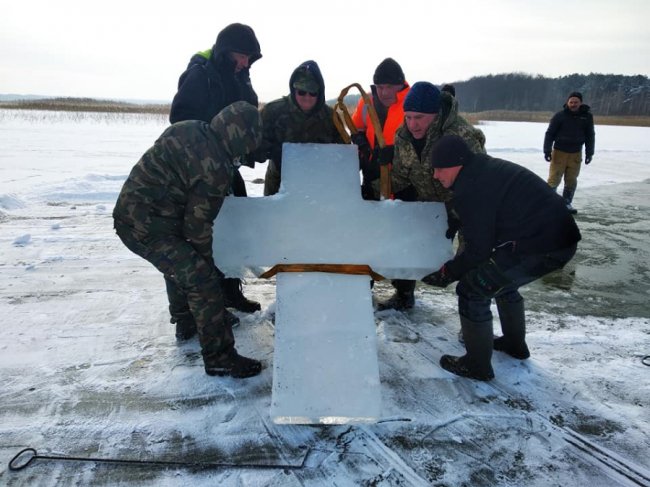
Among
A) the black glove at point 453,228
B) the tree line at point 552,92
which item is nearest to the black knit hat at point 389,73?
the black glove at point 453,228

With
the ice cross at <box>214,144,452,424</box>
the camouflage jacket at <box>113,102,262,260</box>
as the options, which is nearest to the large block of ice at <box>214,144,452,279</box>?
the ice cross at <box>214,144,452,424</box>

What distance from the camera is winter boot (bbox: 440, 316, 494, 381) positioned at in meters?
2.51

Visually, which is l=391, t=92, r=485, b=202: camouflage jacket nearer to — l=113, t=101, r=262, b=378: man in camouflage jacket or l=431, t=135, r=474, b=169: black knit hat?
l=431, t=135, r=474, b=169: black knit hat

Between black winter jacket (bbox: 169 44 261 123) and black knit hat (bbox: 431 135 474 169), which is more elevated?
black winter jacket (bbox: 169 44 261 123)

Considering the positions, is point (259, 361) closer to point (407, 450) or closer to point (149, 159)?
point (407, 450)

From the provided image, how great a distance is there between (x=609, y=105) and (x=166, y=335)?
70.7m

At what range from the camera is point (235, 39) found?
10.0ft

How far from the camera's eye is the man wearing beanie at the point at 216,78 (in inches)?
117

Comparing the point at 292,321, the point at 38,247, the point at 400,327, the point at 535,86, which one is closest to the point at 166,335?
the point at 292,321

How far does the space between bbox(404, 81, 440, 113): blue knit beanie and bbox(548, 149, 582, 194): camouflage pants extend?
478cm

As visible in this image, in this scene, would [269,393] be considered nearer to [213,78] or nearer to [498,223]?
[498,223]

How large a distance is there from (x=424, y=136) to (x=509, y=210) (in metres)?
0.83

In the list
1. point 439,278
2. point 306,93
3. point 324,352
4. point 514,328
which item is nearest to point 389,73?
point 306,93

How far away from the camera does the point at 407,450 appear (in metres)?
2.05
